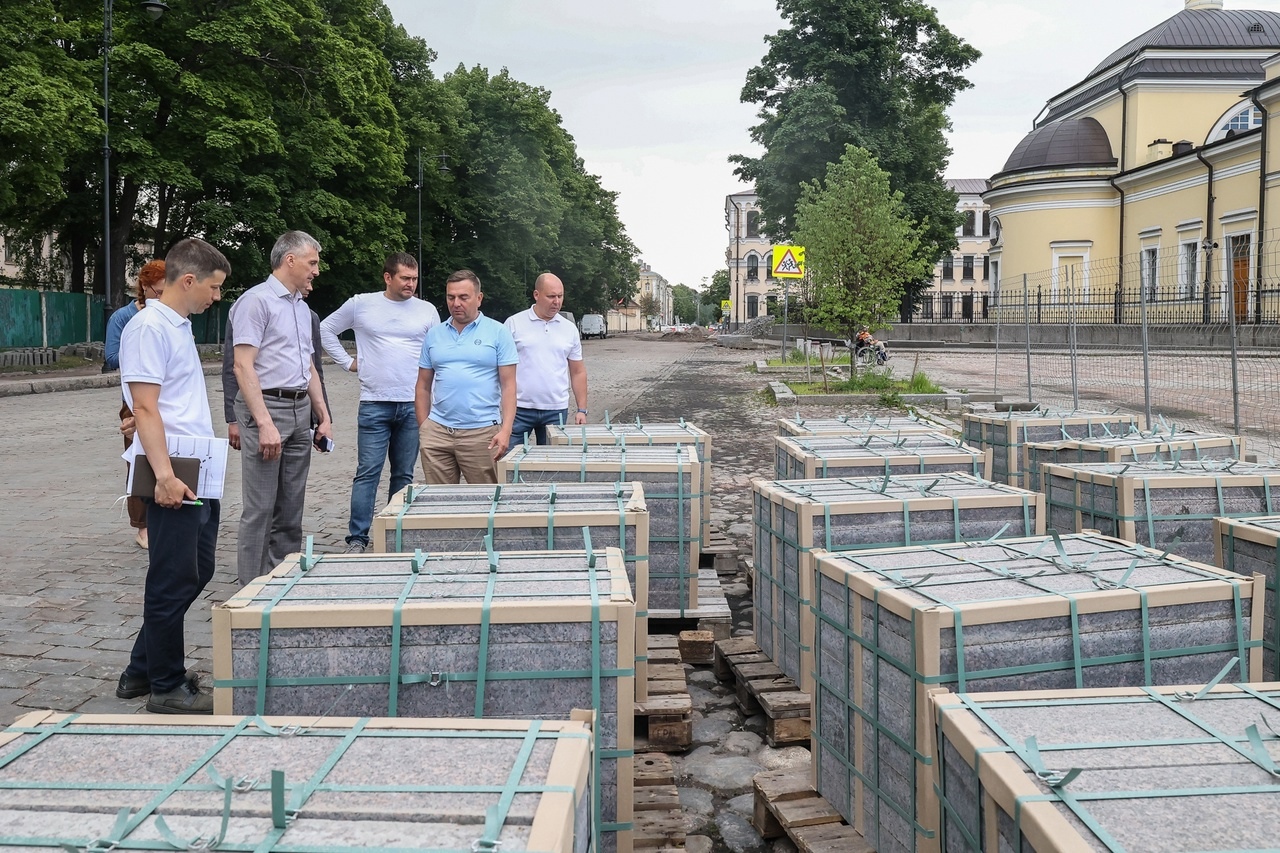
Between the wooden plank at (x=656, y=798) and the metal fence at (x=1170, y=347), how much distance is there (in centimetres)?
492

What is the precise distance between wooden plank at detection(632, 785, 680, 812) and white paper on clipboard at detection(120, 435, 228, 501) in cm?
218

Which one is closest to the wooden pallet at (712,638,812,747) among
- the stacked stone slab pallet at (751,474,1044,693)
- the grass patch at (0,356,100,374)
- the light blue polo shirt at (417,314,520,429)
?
the stacked stone slab pallet at (751,474,1044,693)

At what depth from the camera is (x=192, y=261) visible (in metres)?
4.35

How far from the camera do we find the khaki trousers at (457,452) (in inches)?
253

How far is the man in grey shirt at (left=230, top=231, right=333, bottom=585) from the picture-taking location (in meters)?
5.37

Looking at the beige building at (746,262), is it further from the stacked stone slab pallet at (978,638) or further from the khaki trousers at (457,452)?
the stacked stone slab pallet at (978,638)

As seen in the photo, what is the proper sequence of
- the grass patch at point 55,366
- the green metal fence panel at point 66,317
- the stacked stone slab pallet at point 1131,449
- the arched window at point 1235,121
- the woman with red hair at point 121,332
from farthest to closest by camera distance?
the arched window at point 1235,121 → the green metal fence panel at point 66,317 → the grass patch at point 55,366 → the woman with red hair at point 121,332 → the stacked stone slab pallet at point 1131,449

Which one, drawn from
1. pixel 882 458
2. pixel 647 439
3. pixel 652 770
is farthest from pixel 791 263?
pixel 652 770

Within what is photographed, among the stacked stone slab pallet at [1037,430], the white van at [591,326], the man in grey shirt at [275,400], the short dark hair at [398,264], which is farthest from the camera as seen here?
the white van at [591,326]

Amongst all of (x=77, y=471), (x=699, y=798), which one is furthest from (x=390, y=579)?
(x=77, y=471)

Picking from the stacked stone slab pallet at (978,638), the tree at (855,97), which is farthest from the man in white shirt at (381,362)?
the tree at (855,97)

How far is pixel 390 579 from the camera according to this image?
3059 mm

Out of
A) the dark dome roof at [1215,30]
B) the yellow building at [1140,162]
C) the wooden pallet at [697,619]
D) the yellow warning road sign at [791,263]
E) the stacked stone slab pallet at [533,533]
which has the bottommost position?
the wooden pallet at [697,619]

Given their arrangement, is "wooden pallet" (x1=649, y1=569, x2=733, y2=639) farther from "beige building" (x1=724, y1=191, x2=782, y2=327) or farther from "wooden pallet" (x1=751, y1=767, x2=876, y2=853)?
"beige building" (x1=724, y1=191, x2=782, y2=327)
